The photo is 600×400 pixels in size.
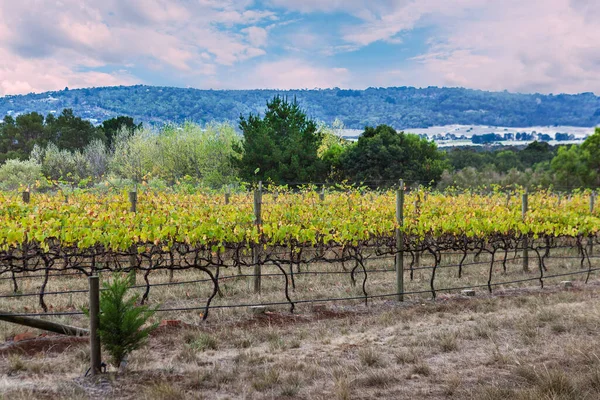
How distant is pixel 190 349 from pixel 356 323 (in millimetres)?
2716

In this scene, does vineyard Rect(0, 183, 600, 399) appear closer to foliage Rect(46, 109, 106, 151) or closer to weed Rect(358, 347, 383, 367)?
weed Rect(358, 347, 383, 367)

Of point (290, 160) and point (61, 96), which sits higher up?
point (61, 96)

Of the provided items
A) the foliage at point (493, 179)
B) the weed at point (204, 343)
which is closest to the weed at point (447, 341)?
the weed at point (204, 343)

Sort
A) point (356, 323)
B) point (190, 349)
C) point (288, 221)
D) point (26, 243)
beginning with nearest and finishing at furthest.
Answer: point (190, 349) < point (356, 323) < point (26, 243) < point (288, 221)

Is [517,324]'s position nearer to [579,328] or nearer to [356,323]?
[579,328]

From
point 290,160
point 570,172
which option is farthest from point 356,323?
point 570,172

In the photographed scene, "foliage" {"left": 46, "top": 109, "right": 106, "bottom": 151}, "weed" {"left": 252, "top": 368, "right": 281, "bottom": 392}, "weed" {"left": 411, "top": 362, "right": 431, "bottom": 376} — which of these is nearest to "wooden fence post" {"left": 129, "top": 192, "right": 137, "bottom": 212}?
"weed" {"left": 252, "top": 368, "right": 281, "bottom": 392}

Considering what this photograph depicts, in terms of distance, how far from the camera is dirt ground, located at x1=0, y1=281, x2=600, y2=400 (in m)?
5.14

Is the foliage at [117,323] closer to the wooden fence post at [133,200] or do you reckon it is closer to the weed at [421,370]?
the weed at [421,370]

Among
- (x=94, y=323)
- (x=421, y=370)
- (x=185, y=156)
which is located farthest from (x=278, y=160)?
(x=94, y=323)

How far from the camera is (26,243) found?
9539 millimetres

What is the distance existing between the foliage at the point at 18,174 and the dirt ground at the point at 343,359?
3405 cm

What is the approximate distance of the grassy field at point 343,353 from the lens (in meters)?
5.18

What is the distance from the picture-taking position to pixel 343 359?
624 centimetres
